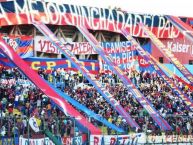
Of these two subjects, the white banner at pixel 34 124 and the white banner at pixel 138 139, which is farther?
the white banner at pixel 138 139

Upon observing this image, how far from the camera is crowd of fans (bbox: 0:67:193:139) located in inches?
849

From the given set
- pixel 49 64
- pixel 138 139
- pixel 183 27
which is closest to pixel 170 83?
pixel 183 27

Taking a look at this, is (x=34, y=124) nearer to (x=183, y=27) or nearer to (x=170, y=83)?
(x=170, y=83)

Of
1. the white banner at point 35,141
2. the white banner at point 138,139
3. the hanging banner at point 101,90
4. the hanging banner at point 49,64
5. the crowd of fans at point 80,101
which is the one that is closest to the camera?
the white banner at point 35,141

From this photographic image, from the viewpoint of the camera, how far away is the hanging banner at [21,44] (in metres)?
36.0

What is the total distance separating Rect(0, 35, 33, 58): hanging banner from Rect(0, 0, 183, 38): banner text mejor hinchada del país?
1.46 metres

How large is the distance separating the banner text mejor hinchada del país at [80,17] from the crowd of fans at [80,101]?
447 cm

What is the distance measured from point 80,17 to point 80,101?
10691mm

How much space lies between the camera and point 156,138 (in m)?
24.0

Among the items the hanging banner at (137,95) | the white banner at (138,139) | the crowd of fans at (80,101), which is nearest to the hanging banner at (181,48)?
the crowd of fans at (80,101)

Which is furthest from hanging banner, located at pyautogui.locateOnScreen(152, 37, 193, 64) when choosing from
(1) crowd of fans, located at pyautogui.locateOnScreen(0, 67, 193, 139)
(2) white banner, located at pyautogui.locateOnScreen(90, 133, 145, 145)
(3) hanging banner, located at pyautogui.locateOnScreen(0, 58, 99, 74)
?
(2) white banner, located at pyautogui.locateOnScreen(90, 133, 145, 145)

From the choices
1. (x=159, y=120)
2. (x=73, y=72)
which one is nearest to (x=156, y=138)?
(x=159, y=120)

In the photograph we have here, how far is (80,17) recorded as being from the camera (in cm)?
4075

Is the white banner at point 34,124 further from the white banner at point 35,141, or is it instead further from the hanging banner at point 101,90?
the hanging banner at point 101,90
